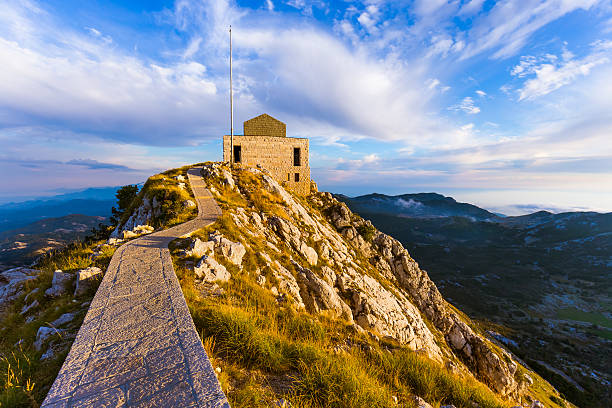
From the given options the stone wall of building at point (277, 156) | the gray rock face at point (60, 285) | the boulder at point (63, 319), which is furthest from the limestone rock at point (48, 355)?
the stone wall of building at point (277, 156)

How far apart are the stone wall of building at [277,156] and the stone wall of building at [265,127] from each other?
0.73 m

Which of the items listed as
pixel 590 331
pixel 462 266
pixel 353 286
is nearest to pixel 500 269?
pixel 462 266

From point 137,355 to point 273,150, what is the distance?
111ft

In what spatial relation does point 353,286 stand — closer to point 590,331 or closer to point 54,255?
point 54,255

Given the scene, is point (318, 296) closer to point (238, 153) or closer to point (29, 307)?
point (29, 307)

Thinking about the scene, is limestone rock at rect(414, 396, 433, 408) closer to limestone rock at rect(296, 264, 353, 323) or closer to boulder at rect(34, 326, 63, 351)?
boulder at rect(34, 326, 63, 351)

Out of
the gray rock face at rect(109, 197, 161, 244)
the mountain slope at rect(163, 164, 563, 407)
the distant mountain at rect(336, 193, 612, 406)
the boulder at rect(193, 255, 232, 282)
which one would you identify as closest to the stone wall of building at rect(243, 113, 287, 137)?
the mountain slope at rect(163, 164, 563, 407)

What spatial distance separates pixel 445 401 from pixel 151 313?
6759 millimetres

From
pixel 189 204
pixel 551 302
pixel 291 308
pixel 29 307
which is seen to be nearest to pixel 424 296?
pixel 291 308

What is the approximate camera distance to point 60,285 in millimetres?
7453

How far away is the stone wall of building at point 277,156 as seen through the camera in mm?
34875

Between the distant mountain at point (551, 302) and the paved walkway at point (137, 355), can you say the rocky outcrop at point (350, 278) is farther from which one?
the distant mountain at point (551, 302)

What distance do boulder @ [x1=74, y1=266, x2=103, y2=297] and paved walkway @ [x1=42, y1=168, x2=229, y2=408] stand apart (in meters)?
0.63

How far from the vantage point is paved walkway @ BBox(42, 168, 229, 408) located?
10.7ft
